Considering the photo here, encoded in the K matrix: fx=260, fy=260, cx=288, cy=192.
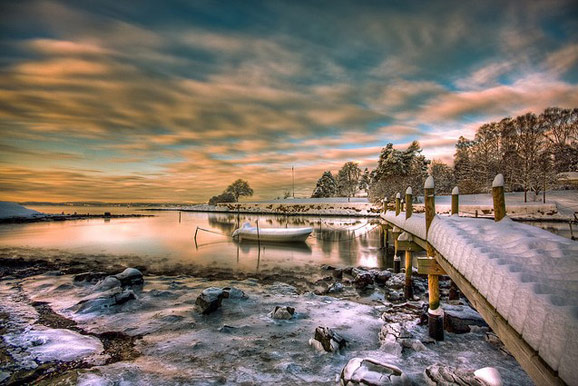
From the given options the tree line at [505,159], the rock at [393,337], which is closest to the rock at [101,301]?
the rock at [393,337]

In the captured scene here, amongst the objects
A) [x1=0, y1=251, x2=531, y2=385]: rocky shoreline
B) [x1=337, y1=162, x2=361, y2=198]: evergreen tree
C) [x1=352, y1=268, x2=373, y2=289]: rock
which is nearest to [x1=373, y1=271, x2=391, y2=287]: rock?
[x1=0, y1=251, x2=531, y2=385]: rocky shoreline

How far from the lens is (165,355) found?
5.88m

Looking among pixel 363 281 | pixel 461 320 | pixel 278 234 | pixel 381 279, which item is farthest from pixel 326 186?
pixel 461 320

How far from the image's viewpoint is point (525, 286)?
221 centimetres

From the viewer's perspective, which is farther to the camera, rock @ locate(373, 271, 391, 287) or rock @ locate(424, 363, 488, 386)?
rock @ locate(373, 271, 391, 287)

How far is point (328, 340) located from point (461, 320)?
372 centimetres

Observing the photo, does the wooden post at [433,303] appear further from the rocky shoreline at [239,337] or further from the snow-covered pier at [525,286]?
the snow-covered pier at [525,286]

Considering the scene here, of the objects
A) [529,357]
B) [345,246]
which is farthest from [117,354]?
A: [345,246]

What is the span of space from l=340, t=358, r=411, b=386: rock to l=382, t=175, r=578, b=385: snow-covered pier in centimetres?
178

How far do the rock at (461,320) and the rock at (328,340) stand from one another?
282cm

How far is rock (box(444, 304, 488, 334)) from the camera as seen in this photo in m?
6.50

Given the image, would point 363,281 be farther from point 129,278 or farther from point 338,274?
point 129,278

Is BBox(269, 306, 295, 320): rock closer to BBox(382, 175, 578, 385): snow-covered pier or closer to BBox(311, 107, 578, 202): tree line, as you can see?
BBox(382, 175, 578, 385): snow-covered pier

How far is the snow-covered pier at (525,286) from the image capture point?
174 cm
